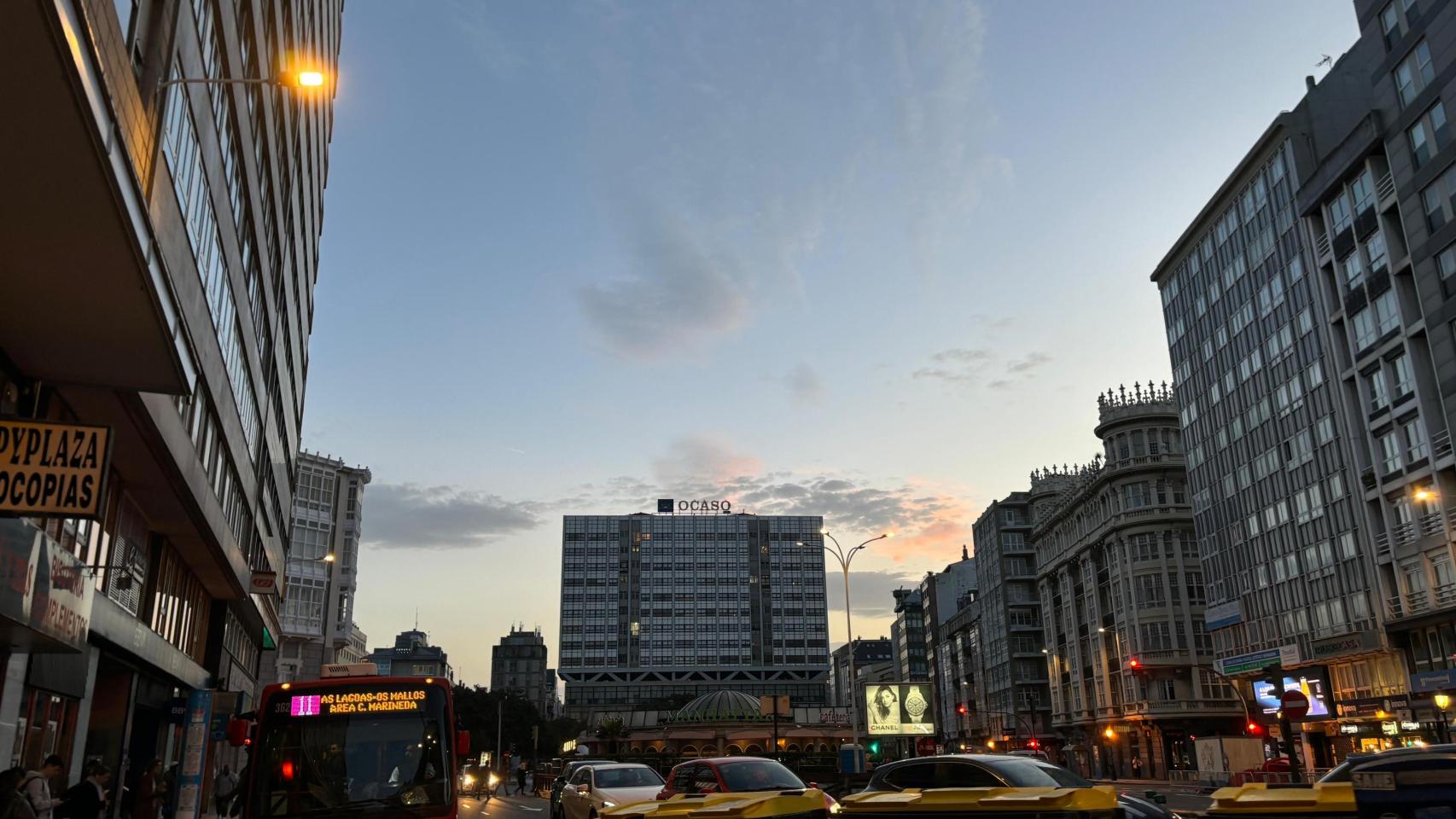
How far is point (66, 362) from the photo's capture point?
14195 millimetres

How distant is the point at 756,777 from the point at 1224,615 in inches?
2215

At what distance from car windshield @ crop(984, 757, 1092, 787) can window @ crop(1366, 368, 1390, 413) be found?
42.6m

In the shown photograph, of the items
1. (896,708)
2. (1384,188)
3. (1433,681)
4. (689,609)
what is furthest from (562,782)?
(689,609)

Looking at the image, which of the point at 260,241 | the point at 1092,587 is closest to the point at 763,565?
the point at 1092,587

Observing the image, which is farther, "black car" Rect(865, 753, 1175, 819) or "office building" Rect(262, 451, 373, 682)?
"office building" Rect(262, 451, 373, 682)

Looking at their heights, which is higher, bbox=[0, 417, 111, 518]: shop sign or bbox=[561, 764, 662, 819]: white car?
bbox=[0, 417, 111, 518]: shop sign

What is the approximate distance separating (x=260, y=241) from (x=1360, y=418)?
168ft

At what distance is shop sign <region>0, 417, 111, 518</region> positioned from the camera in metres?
9.91

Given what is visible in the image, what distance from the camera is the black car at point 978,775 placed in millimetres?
14047

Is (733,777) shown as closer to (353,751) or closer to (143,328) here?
(353,751)

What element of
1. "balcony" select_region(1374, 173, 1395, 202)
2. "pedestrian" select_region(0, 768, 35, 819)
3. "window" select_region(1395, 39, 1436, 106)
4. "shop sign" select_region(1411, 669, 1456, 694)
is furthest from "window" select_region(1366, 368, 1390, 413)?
"pedestrian" select_region(0, 768, 35, 819)

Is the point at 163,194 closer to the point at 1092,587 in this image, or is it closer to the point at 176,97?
the point at 176,97

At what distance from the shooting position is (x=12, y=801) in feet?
40.0

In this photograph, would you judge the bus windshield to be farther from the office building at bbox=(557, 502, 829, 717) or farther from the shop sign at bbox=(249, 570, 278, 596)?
the office building at bbox=(557, 502, 829, 717)
